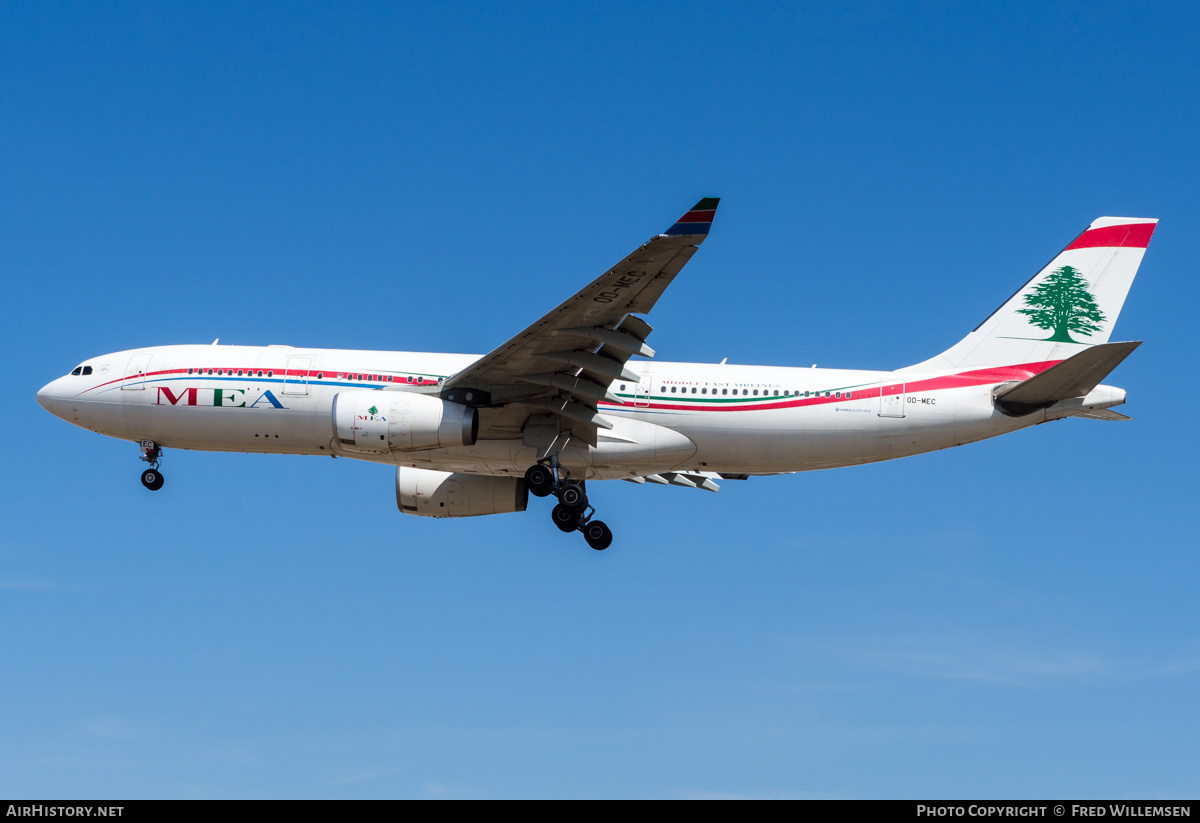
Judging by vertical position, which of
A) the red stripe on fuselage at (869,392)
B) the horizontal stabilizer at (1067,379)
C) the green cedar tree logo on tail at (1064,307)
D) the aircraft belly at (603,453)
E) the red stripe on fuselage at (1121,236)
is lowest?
the aircraft belly at (603,453)

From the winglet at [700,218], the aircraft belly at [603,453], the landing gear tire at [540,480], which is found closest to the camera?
the winglet at [700,218]

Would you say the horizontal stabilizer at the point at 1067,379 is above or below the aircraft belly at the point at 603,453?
above

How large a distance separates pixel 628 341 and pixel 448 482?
8941mm

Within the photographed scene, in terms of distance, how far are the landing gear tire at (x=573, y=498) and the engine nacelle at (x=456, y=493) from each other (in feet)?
8.23

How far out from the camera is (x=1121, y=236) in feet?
106

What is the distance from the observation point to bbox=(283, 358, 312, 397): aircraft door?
30.8m

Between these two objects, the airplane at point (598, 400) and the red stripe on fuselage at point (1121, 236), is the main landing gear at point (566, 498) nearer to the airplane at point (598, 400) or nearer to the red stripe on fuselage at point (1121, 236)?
the airplane at point (598, 400)

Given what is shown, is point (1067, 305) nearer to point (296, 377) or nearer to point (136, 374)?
point (296, 377)

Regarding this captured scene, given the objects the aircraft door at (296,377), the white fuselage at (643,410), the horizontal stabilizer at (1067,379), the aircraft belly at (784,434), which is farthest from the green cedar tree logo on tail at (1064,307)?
the aircraft door at (296,377)

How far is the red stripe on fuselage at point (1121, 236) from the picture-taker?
3228 cm

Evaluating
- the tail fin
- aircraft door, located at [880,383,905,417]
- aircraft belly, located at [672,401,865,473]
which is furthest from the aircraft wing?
the tail fin

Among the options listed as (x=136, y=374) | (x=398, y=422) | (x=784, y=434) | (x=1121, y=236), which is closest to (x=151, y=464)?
(x=136, y=374)
